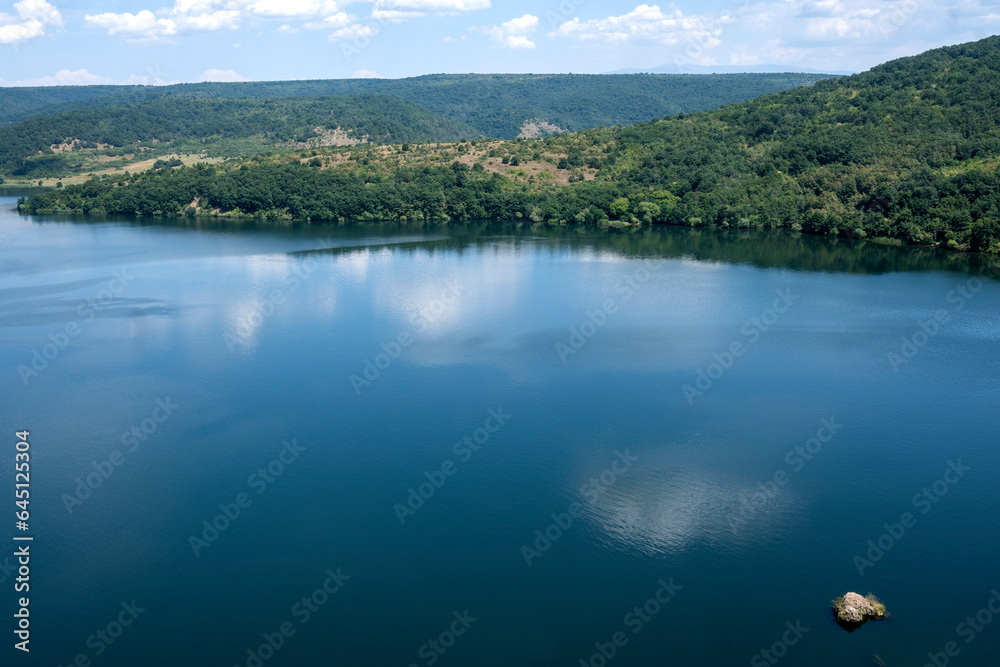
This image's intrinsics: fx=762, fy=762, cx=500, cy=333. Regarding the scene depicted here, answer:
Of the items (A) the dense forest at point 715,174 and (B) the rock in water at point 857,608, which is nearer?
(B) the rock in water at point 857,608

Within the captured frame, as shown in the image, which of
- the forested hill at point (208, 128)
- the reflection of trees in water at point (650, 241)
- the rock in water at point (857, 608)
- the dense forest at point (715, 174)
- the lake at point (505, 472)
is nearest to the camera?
the rock in water at point (857, 608)

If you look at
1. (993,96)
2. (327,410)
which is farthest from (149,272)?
(993,96)

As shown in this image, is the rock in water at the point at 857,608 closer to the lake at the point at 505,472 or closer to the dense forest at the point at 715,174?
the lake at the point at 505,472

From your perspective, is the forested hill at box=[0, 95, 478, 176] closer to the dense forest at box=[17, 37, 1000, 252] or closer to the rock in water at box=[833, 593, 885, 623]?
the dense forest at box=[17, 37, 1000, 252]

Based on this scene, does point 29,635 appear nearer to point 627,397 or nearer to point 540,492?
point 540,492

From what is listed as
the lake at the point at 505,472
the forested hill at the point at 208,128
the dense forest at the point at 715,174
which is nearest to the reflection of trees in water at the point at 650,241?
the dense forest at the point at 715,174

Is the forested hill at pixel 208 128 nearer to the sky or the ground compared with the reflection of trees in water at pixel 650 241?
nearer to the sky

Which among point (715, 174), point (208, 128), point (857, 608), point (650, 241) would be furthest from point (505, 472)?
point (208, 128)
